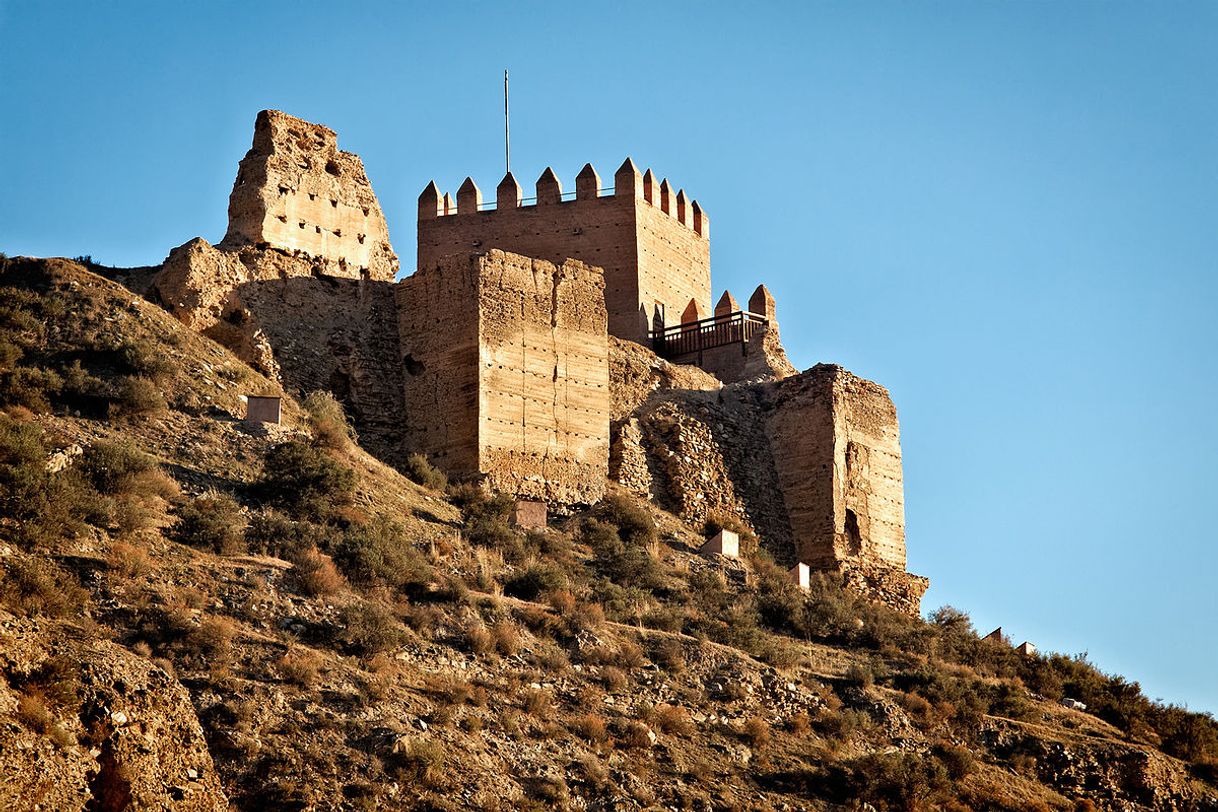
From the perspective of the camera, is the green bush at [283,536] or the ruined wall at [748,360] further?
the ruined wall at [748,360]

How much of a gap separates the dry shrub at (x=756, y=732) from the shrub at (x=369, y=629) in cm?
415

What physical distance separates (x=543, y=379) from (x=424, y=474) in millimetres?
2730

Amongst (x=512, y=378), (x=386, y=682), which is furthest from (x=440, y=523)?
(x=386, y=682)

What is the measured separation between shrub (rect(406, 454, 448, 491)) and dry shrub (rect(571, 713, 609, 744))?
6995mm

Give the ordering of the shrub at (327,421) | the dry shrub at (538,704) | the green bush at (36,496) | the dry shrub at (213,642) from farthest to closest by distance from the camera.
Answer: the shrub at (327,421)
the dry shrub at (538,704)
the green bush at (36,496)
the dry shrub at (213,642)

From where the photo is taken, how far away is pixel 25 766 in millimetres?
16266

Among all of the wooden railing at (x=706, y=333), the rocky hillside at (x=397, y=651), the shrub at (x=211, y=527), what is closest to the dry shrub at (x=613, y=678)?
the rocky hillside at (x=397, y=651)

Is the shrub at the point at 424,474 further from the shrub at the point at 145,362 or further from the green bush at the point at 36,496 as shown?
the green bush at the point at 36,496

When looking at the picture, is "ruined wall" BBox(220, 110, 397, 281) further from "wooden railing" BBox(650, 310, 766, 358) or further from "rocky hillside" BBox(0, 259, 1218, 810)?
"wooden railing" BBox(650, 310, 766, 358)

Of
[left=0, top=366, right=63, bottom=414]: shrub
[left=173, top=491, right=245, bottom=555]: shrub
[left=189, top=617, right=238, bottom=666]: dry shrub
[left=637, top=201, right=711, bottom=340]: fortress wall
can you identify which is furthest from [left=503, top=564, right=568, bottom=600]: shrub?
[left=637, top=201, right=711, bottom=340]: fortress wall

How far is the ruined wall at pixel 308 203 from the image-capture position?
98.6 feet

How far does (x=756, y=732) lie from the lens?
2253 centimetres

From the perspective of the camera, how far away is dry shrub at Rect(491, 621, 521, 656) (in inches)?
872

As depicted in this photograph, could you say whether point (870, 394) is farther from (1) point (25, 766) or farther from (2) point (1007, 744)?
(1) point (25, 766)
